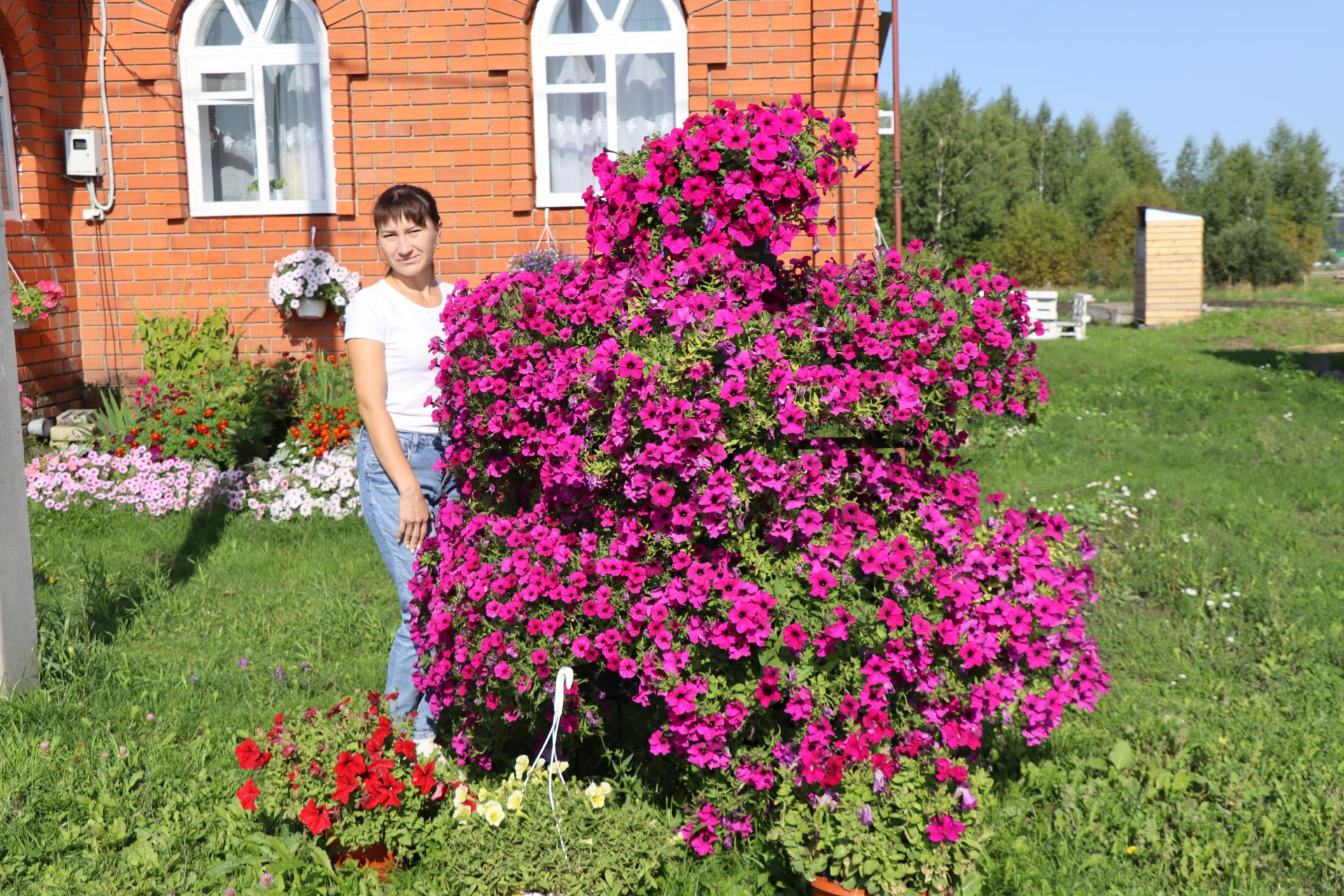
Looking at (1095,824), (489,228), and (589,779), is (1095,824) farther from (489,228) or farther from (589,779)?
(489,228)

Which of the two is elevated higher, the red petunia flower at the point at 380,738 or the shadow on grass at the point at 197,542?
the red petunia flower at the point at 380,738

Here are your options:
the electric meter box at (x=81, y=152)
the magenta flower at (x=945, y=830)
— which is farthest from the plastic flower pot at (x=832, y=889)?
the electric meter box at (x=81, y=152)

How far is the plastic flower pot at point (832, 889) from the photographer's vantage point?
8.39ft

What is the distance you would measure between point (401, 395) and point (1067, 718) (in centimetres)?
249

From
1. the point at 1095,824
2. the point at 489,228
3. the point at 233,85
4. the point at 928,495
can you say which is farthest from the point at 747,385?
the point at 233,85

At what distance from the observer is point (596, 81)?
816 cm

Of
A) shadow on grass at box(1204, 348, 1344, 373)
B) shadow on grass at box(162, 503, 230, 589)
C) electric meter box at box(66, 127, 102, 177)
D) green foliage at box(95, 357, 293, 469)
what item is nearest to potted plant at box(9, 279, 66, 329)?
green foliage at box(95, 357, 293, 469)

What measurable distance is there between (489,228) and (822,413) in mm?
5759

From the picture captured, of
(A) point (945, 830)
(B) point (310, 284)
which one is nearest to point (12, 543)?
(A) point (945, 830)

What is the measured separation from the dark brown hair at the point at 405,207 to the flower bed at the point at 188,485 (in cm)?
351

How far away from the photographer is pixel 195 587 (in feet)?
16.9

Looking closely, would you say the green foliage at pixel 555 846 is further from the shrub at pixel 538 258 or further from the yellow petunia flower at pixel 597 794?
the shrub at pixel 538 258

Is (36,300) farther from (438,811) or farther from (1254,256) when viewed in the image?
(1254,256)

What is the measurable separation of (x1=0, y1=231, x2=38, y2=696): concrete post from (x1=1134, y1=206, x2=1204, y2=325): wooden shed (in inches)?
888
